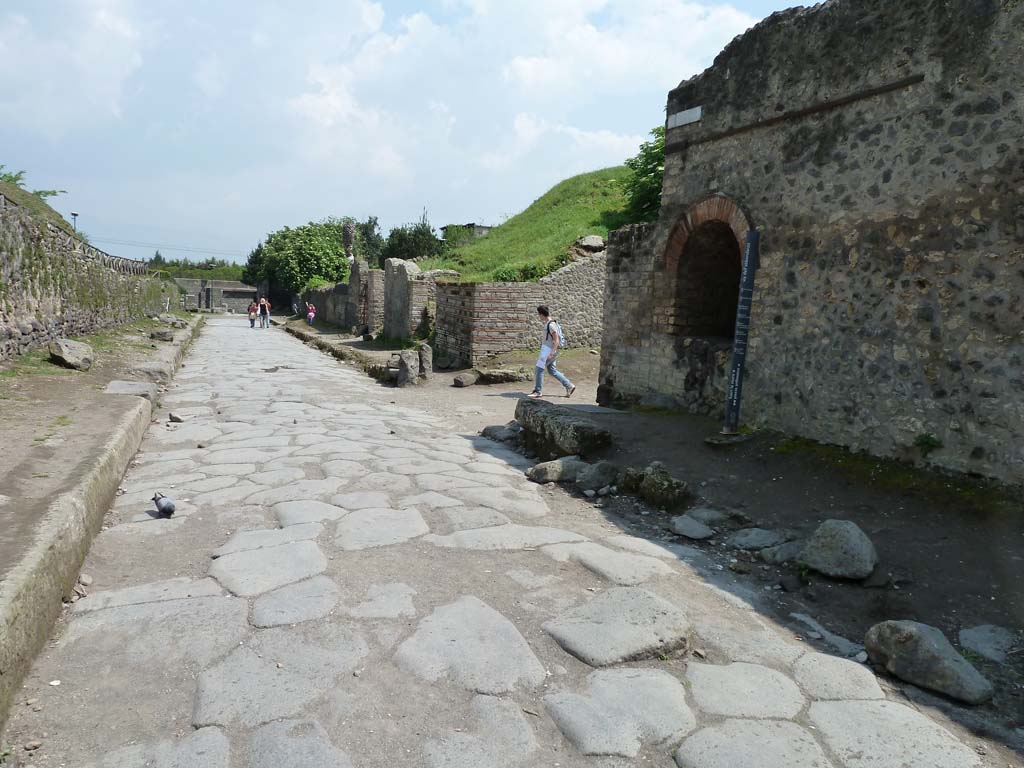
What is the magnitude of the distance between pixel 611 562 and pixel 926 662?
1.35 m

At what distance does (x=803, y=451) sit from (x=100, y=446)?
4.88 metres

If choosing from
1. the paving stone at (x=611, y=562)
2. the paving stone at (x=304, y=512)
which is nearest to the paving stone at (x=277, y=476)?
the paving stone at (x=304, y=512)

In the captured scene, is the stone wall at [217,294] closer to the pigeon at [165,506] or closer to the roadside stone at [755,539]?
the pigeon at [165,506]

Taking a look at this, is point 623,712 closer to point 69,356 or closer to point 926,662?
point 926,662

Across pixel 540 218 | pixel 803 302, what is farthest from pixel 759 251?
pixel 540 218

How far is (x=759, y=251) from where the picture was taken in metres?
5.91

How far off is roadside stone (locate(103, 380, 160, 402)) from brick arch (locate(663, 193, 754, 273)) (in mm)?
5497

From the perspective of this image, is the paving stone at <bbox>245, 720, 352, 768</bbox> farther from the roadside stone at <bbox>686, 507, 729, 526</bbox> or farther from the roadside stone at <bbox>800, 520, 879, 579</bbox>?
the roadside stone at <bbox>686, 507, 729, 526</bbox>

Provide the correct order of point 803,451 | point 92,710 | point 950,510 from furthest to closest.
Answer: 1. point 803,451
2. point 950,510
3. point 92,710

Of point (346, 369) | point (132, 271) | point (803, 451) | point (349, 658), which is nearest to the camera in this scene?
point (349, 658)

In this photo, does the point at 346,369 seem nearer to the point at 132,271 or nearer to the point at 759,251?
the point at 759,251

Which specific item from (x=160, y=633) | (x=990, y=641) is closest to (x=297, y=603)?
(x=160, y=633)

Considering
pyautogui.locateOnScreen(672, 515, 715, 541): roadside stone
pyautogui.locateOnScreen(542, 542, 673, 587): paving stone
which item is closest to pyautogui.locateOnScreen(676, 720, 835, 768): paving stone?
pyautogui.locateOnScreen(542, 542, 673, 587): paving stone

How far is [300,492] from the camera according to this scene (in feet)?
13.6
